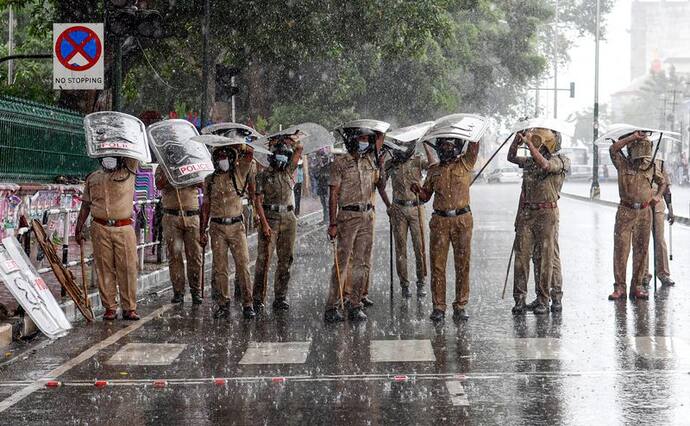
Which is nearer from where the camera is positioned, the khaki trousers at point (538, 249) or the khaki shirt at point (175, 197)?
the khaki trousers at point (538, 249)

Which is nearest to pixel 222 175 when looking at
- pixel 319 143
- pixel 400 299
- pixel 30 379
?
pixel 319 143

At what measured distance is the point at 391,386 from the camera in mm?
8133

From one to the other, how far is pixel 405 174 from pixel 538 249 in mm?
2444

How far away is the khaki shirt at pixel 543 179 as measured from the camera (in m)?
12.0

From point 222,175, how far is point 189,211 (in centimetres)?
111

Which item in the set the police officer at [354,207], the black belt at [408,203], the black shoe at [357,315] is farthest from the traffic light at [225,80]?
the black shoe at [357,315]

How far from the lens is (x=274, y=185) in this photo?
12.5 m

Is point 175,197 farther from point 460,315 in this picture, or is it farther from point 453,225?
point 460,315

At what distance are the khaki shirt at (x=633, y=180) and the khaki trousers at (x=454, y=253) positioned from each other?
235 centimetres

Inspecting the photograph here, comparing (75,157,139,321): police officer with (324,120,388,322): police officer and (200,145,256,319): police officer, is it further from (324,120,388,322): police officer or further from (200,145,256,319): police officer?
(324,120,388,322): police officer

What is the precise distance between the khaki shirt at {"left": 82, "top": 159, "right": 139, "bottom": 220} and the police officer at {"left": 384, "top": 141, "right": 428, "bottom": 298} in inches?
135

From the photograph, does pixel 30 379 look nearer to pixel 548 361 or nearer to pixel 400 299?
pixel 548 361

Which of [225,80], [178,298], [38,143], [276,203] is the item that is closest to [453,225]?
[276,203]

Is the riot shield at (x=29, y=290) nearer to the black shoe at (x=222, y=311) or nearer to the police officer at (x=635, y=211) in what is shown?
the black shoe at (x=222, y=311)
